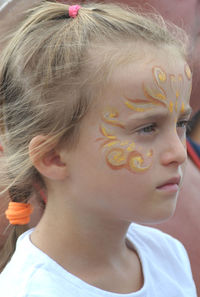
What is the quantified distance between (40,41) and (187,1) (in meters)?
1.17

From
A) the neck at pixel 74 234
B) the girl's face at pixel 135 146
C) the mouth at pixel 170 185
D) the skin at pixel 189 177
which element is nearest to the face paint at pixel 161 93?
the girl's face at pixel 135 146

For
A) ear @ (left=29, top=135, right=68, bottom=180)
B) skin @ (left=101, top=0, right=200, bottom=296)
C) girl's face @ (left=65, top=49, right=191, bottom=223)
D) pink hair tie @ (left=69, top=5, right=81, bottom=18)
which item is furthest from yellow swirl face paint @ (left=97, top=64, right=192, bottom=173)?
skin @ (left=101, top=0, right=200, bottom=296)

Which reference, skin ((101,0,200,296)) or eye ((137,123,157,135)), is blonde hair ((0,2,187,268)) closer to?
eye ((137,123,157,135))

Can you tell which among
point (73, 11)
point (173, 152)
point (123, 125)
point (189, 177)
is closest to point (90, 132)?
point (123, 125)

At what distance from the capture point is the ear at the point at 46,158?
97cm

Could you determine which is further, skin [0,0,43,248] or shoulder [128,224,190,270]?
skin [0,0,43,248]

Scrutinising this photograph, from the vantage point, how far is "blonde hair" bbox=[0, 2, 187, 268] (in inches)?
36.8

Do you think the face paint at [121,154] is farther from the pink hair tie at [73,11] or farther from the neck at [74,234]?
the pink hair tie at [73,11]

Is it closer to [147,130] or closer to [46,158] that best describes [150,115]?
[147,130]

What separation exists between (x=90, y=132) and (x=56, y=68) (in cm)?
15

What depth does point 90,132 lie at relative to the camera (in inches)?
36.9

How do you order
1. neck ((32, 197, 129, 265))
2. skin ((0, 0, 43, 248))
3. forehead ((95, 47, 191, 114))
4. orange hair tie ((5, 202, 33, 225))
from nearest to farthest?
forehead ((95, 47, 191, 114)) → neck ((32, 197, 129, 265)) → orange hair tie ((5, 202, 33, 225)) → skin ((0, 0, 43, 248))

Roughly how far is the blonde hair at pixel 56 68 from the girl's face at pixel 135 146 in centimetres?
4

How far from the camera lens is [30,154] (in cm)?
98
